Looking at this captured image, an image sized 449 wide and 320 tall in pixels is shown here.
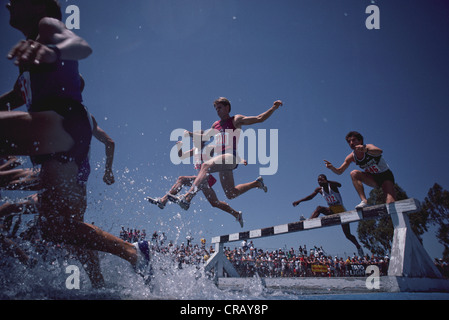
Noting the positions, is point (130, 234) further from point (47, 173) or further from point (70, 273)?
point (47, 173)

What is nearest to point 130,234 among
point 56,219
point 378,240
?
point 56,219

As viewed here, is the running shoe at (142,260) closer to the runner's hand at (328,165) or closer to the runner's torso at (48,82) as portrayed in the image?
the runner's torso at (48,82)

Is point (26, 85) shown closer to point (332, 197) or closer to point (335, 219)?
point (335, 219)

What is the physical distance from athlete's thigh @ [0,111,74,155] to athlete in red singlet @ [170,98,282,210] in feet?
7.74

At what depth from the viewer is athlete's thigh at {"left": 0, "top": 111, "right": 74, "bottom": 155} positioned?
152cm

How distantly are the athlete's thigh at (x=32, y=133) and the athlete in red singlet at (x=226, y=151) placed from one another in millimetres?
2359

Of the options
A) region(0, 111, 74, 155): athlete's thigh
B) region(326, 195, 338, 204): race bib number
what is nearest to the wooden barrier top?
region(326, 195, 338, 204): race bib number

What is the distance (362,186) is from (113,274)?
14.6 ft

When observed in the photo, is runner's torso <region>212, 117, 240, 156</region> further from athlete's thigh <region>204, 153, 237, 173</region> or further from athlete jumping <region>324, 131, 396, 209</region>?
athlete jumping <region>324, 131, 396, 209</region>

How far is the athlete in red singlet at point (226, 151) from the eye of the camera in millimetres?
3914

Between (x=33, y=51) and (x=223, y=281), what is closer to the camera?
(x=33, y=51)

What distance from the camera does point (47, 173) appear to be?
1.66 metres

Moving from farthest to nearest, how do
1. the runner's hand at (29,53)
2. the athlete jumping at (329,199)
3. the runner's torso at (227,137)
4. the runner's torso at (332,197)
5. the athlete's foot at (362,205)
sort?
the runner's torso at (332,197), the athlete jumping at (329,199), the runner's torso at (227,137), the athlete's foot at (362,205), the runner's hand at (29,53)

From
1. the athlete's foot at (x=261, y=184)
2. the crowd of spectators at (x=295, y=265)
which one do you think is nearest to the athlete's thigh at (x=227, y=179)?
the athlete's foot at (x=261, y=184)
